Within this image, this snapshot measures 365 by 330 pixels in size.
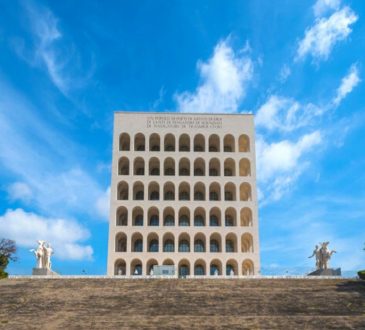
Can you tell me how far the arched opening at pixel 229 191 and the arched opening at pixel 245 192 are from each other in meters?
1.17

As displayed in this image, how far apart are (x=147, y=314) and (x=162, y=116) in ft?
113

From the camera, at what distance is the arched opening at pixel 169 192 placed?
190 feet

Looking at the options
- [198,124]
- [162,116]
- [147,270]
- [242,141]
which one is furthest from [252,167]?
[147,270]

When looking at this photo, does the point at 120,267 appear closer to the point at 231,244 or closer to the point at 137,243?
the point at 137,243

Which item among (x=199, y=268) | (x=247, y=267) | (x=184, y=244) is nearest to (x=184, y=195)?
(x=184, y=244)

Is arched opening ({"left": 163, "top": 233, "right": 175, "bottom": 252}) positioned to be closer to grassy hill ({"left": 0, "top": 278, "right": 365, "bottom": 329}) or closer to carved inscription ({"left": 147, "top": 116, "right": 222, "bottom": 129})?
carved inscription ({"left": 147, "top": 116, "right": 222, "bottom": 129})

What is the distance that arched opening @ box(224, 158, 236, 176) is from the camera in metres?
58.9

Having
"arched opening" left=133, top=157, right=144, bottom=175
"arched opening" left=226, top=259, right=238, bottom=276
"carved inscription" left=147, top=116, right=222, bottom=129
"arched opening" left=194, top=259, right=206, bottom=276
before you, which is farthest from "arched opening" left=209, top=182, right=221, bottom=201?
"arched opening" left=133, top=157, right=144, bottom=175

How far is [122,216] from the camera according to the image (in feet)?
191

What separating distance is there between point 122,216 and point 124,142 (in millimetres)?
9063

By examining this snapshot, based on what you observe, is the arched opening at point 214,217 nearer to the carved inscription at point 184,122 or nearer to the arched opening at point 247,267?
the arched opening at point 247,267

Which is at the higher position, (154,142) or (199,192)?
(154,142)

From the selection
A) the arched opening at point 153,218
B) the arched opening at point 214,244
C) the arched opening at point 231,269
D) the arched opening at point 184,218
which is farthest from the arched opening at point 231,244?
the arched opening at point 153,218

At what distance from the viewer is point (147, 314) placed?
28.5 m
